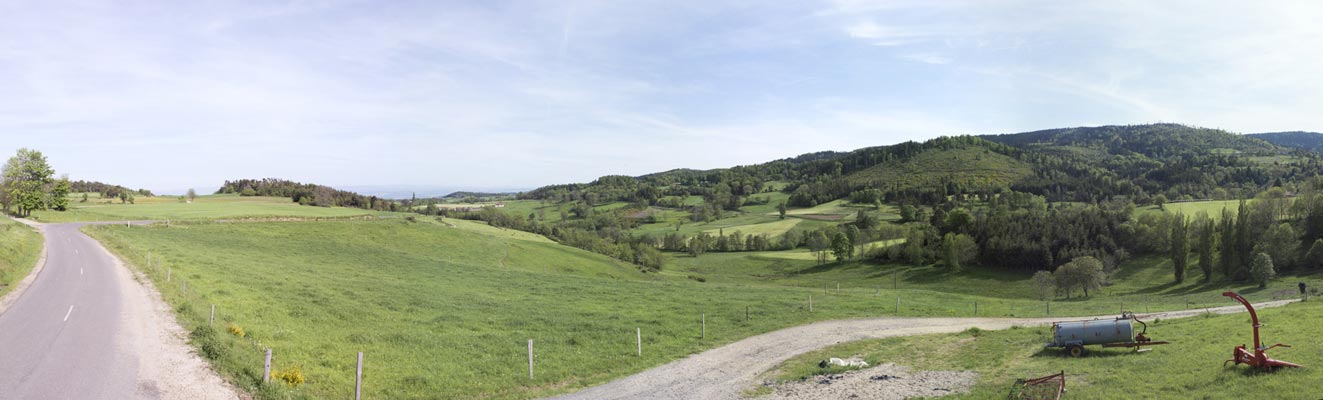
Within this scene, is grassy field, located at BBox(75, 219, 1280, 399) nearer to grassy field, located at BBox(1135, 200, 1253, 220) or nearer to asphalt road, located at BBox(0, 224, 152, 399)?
asphalt road, located at BBox(0, 224, 152, 399)

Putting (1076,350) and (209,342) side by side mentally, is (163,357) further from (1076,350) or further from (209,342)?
(1076,350)

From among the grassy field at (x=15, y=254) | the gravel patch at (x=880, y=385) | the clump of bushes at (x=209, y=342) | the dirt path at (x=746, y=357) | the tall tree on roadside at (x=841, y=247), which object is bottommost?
the tall tree on roadside at (x=841, y=247)

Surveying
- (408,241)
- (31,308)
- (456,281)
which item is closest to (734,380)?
(31,308)

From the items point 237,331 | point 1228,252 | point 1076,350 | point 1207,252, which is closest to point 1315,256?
point 1228,252

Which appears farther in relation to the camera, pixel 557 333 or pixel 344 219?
pixel 344 219

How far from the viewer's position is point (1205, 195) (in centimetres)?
18975

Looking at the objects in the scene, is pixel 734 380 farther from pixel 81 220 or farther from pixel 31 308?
pixel 81 220

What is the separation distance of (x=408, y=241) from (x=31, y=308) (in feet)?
179

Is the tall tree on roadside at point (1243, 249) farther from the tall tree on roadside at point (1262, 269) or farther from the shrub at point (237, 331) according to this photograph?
the shrub at point (237, 331)

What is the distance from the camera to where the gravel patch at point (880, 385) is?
16422mm

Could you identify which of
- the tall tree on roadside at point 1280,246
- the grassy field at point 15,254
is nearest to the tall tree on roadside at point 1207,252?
the tall tree on roadside at point 1280,246

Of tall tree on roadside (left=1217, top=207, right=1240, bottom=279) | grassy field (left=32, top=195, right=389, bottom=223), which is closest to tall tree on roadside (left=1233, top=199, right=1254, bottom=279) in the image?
tall tree on roadside (left=1217, top=207, right=1240, bottom=279)

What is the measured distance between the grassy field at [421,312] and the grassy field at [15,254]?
4.44 meters

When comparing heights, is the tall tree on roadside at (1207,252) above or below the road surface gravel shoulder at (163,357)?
below
